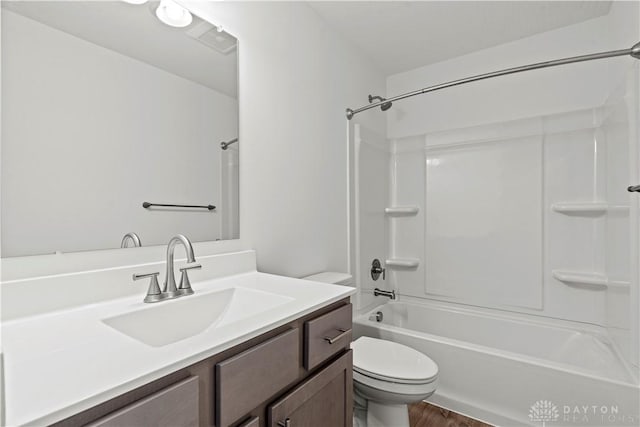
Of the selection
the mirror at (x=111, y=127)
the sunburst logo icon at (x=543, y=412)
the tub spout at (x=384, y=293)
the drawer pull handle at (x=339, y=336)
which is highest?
the mirror at (x=111, y=127)

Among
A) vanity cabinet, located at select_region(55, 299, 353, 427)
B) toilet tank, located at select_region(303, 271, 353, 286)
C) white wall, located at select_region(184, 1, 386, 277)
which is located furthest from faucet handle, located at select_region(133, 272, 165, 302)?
toilet tank, located at select_region(303, 271, 353, 286)

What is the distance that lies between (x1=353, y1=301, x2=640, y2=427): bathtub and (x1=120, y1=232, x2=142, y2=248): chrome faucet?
4.59 feet

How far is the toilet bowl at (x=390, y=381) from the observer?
1350 millimetres

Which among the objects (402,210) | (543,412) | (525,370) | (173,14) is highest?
(173,14)

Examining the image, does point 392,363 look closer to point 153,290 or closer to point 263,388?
point 263,388

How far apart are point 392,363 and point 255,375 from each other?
952mm

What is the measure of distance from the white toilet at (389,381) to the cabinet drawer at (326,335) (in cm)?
45

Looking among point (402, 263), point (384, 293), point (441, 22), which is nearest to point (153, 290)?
point (384, 293)

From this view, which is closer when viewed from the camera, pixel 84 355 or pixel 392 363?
pixel 84 355

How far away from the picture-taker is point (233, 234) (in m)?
1.36

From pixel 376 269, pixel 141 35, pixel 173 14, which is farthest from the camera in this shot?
pixel 376 269

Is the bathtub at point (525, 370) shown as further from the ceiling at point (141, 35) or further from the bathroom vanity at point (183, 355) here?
the ceiling at point (141, 35)

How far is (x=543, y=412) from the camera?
1536mm

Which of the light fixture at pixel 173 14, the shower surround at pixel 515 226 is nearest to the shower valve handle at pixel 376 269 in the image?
→ the shower surround at pixel 515 226
